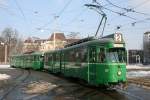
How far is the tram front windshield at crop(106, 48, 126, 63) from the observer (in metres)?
20.9

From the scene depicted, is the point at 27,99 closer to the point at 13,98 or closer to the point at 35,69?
the point at 13,98

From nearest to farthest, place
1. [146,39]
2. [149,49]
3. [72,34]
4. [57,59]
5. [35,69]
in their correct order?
[57,59] < [35,69] < [72,34] < [149,49] < [146,39]

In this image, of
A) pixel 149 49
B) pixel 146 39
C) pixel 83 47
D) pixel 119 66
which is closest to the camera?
pixel 119 66

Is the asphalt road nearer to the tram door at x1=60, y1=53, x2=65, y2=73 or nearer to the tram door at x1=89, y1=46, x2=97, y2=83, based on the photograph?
the tram door at x1=89, y1=46, x2=97, y2=83

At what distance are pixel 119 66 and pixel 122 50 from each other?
3.41 ft

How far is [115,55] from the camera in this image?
21.0 metres

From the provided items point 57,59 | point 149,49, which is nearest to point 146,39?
point 149,49

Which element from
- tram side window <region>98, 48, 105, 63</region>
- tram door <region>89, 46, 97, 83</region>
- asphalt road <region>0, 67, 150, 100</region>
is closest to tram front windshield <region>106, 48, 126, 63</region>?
tram side window <region>98, 48, 105, 63</region>

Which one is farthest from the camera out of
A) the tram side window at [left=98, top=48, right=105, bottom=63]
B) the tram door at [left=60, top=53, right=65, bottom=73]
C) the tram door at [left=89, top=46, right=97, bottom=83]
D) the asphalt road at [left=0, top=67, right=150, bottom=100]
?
the tram door at [left=60, top=53, right=65, bottom=73]

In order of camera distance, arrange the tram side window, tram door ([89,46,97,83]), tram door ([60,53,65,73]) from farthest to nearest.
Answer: tram door ([60,53,65,73])
tram door ([89,46,97,83])
the tram side window

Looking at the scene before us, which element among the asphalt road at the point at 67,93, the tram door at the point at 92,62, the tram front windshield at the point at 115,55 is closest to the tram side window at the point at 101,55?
the tram front windshield at the point at 115,55

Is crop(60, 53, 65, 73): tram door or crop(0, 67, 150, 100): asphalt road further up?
crop(60, 53, 65, 73): tram door

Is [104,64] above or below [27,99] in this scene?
above

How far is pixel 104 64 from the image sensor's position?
2088 centimetres
